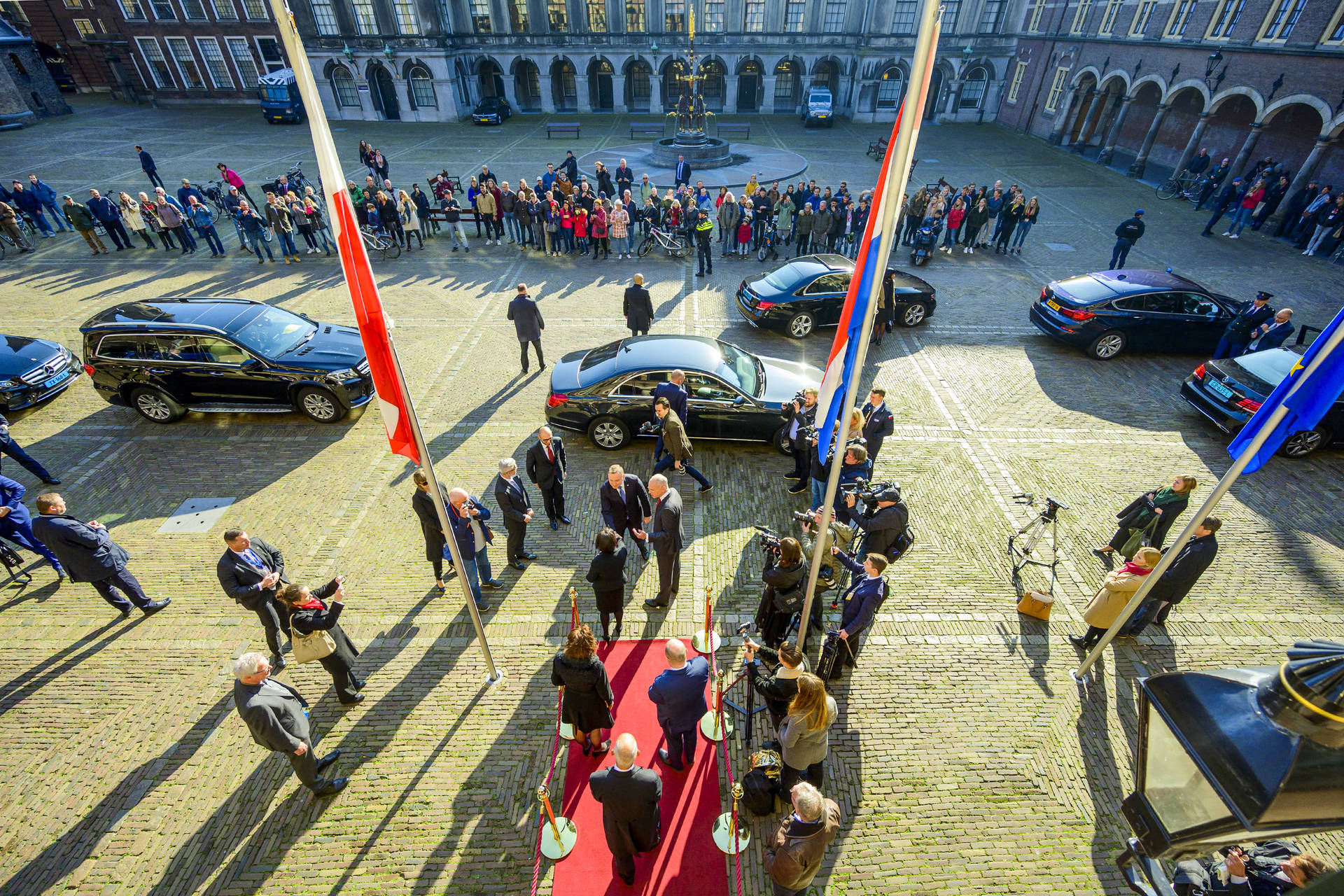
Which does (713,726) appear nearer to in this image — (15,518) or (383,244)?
(15,518)

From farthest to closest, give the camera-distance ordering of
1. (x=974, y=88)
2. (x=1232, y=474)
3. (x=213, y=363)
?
(x=974, y=88), (x=213, y=363), (x=1232, y=474)

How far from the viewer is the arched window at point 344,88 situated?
3862cm

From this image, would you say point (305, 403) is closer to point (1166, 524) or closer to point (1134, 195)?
point (1166, 524)

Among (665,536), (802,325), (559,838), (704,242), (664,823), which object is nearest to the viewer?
(559,838)

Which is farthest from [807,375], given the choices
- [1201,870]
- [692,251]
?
[692,251]

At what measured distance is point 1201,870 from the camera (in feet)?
13.6

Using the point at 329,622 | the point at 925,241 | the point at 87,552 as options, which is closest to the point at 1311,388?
the point at 329,622

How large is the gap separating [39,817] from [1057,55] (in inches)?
1825

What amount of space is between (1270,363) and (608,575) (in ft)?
37.6

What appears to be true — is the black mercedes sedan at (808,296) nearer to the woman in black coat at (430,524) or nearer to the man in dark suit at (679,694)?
the woman in black coat at (430,524)

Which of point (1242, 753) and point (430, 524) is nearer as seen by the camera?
point (1242, 753)

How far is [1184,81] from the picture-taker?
24875 millimetres

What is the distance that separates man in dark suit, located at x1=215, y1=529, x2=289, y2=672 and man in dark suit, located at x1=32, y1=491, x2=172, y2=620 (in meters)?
1.64

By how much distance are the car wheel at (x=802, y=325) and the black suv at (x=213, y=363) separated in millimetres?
8419
